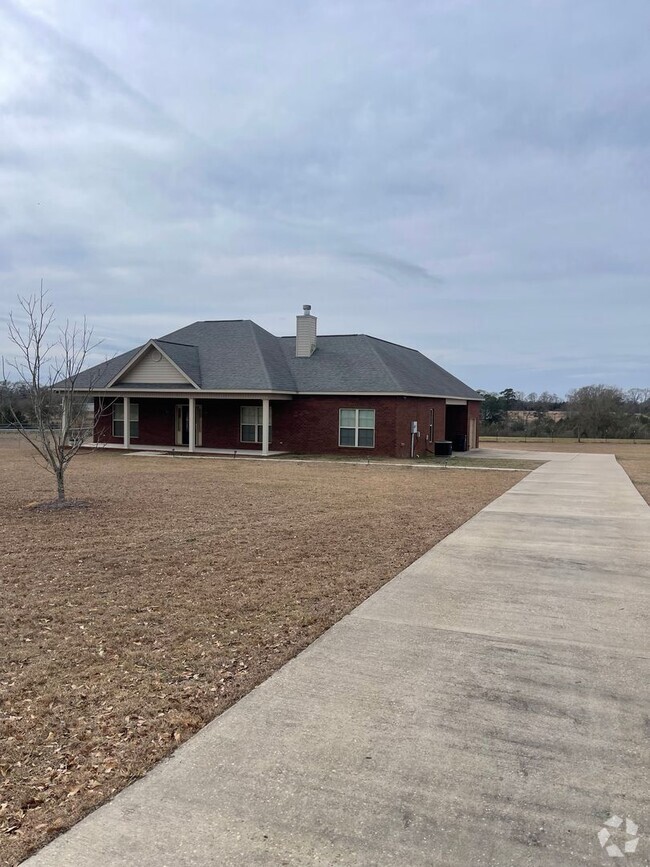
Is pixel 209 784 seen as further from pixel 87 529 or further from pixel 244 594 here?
pixel 87 529

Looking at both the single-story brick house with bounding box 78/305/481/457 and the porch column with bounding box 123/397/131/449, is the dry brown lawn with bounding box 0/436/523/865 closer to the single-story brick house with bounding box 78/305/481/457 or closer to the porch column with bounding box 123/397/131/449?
the single-story brick house with bounding box 78/305/481/457

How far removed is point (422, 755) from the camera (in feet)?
10.9

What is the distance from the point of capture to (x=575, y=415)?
5012 cm

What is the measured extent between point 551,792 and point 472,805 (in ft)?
1.31

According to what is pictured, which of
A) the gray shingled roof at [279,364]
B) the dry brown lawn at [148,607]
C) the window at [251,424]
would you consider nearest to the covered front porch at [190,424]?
the window at [251,424]

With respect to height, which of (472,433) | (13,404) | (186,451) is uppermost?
(13,404)

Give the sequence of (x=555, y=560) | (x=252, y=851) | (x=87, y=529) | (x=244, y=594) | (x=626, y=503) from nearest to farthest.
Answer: (x=252, y=851), (x=244, y=594), (x=555, y=560), (x=87, y=529), (x=626, y=503)

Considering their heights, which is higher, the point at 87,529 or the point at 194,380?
the point at 194,380

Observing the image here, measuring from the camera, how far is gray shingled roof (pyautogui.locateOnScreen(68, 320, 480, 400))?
25109 mm

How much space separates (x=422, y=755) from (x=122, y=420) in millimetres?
27210

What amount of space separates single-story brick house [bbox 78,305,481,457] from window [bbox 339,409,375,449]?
0.13 feet

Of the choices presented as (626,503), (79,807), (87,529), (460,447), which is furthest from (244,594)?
(460,447)

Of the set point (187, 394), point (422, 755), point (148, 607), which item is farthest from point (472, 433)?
point (422, 755)

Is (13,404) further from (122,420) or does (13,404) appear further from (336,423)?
(336,423)
